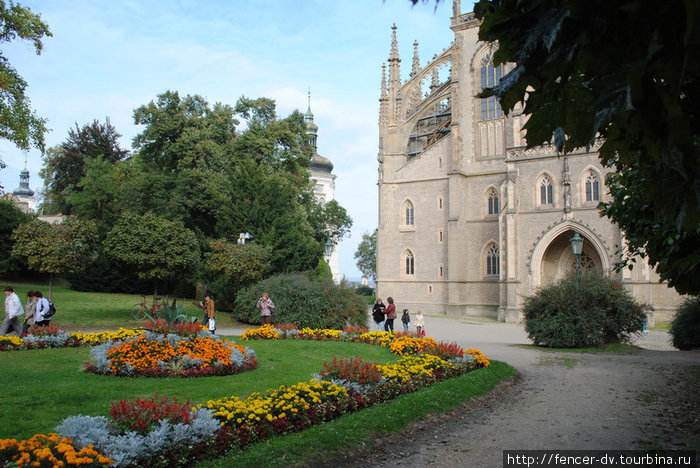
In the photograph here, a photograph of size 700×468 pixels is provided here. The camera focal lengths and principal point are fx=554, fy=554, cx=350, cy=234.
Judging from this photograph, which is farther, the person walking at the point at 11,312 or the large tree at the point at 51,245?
the large tree at the point at 51,245

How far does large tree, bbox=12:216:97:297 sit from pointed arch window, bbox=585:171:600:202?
91.2ft

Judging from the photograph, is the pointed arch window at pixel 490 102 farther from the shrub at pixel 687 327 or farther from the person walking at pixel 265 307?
the person walking at pixel 265 307

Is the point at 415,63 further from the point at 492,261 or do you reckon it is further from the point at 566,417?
the point at 566,417

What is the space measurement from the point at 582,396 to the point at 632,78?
31.3 feet

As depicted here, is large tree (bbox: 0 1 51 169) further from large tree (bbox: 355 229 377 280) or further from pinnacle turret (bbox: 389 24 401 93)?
large tree (bbox: 355 229 377 280)

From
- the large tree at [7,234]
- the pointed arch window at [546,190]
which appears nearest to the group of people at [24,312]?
the large tree at [7,234]

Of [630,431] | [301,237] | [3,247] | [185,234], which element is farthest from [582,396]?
[3,247]

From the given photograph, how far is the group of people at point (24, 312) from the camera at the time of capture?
569 inches

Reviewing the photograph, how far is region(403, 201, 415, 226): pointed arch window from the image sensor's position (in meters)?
42.2

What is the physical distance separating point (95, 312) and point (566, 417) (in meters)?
22.7

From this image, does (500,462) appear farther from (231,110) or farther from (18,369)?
(231,110)

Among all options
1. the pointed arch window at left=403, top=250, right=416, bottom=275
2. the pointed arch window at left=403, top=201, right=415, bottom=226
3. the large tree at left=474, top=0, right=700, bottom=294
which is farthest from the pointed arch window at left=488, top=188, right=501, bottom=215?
the large tree at left=474, top=0, right=700, bottom=294

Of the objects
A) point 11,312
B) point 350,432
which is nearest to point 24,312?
point 11,312

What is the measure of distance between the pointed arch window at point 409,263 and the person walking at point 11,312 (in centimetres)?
2983
